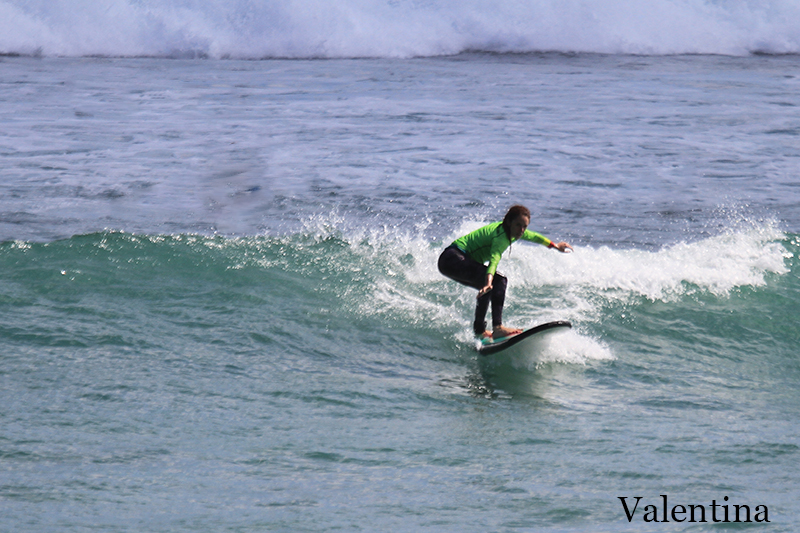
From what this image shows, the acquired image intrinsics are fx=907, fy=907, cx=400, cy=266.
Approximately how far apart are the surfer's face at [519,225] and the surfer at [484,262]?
0.16 feet

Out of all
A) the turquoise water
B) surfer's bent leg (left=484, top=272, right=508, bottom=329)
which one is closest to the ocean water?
the turquoise water

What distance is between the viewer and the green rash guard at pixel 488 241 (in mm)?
8062

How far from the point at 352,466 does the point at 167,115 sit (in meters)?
16.9

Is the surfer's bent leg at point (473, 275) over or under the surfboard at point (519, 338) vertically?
over

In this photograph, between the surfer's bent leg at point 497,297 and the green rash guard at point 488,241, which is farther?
the surfer's bent leg at point 497,297

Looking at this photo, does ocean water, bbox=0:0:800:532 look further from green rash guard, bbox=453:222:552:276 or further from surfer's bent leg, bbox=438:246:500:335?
green rash guard, bbox=453:222:552:276

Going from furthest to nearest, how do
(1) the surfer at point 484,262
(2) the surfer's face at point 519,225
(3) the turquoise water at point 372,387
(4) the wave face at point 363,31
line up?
(4) the wave face at point 363,31
(1) the surfer at point 484,262
(2) the surfer's face at point 519,225
(3) the turquoise water at point 372,387

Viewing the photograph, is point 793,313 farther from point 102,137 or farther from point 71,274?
point 102,137

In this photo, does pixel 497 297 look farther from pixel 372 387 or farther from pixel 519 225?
pixel 372 387

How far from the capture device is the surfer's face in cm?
773

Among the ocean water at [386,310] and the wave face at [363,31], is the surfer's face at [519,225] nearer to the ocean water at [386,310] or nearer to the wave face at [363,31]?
the ocean water at [386,310]

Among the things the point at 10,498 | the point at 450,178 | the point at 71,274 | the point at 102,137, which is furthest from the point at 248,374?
the point at 102,137

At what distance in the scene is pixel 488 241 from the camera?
830 centimetres

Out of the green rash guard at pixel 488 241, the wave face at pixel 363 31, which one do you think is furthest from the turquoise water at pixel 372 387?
the wave face at pixel 363 31
